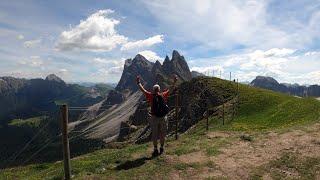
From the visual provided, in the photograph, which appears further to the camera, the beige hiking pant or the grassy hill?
the beige hiking pant

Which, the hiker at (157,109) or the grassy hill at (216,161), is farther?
the hiker at (157,109)

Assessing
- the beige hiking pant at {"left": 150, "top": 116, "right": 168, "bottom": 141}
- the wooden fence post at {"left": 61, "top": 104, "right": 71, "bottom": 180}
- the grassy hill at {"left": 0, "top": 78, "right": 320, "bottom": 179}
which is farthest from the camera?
the beige hiking pant at {"left": 150, "top": 116, "right": 168, "bottom": 141}

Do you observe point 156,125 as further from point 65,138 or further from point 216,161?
point 65,138

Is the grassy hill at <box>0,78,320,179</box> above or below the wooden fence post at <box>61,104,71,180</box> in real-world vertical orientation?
below

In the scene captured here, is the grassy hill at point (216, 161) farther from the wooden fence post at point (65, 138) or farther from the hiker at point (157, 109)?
the hiker at point (157, 109)

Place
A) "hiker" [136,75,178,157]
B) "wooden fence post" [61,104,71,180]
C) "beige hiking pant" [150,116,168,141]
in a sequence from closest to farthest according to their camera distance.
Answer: "wooden fence post" [61,104,71,180]
"hiker" [136,75,178,157]
"beige hiking pant" [150,116,168,141]

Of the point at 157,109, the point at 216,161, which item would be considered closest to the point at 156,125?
the point at 157,109

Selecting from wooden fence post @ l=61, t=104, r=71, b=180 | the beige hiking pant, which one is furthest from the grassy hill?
the beige hiking pant

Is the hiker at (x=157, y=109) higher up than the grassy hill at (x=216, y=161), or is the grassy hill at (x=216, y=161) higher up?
the hiker at (x=157, y=109)

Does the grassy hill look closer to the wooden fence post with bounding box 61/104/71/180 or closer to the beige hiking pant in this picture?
the wooden fence post with bounding box 61/104/71/180

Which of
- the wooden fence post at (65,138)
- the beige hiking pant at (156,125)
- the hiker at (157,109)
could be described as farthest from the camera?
the beige hiking pant at (156,125)

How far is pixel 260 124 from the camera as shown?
4516 centimetres

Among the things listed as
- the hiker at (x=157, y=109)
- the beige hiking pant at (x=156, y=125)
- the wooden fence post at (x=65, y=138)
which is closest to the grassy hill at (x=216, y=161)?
the wooden fence post at (x=65, y=138)

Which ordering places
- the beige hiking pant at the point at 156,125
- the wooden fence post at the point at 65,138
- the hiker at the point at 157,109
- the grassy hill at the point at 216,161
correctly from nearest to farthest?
1. the wooden fence post at the point at 65,138
2. the grassy hill at the point at 216,161
3. the hiker at the point at 157,109
4. the beige hiking pant at the point at 156,125
